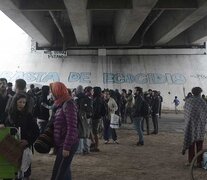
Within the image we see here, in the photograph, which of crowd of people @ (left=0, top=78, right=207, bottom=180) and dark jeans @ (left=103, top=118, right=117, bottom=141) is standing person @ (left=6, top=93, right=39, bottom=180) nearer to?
crowd of people @ (left=0, top=78, right=207, bottom=180)

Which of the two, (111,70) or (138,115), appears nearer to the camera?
(138,115)

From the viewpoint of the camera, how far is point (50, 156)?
11328mm

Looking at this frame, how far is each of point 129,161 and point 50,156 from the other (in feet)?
6.91

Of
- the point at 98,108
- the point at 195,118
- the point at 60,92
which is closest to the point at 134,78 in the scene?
the point at 98,108

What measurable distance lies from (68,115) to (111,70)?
30792 millimetres

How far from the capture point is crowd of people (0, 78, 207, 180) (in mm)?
5527

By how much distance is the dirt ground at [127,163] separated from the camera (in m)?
9.09

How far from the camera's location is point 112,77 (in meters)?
35.6

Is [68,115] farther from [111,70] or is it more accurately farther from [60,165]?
[111,70]

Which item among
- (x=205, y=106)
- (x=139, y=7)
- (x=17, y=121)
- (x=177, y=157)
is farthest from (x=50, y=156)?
(x=139, y=7)

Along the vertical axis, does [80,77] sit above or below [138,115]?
above

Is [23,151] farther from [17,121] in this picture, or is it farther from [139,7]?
[139,7]

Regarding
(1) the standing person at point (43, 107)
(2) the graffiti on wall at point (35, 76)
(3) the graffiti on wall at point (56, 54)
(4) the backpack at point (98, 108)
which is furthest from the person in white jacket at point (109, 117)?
(3) the graffiti on wall at point (56, 54)

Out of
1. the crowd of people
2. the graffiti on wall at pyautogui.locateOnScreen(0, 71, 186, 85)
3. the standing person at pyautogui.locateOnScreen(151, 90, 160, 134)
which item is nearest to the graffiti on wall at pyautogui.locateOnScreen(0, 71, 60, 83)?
the graffiti on wall at pyautogui.locateOnScreen(0, 71, 186, 85)
